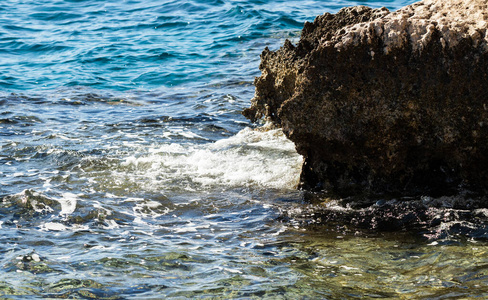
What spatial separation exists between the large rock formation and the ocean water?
325 millimetres

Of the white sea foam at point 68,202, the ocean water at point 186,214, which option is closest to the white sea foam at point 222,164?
the ocean water at point 186,214

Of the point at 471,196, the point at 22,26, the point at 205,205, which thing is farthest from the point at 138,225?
the point at 22,26

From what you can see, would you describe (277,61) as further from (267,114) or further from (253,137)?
(253,137)

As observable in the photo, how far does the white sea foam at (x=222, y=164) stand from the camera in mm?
6520

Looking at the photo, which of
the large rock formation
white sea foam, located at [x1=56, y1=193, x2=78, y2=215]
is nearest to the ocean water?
white sea foam, located at [x1=56, y1=193, x2=78, y2=215]

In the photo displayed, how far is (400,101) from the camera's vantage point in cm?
504

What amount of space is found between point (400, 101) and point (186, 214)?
91.1 inches

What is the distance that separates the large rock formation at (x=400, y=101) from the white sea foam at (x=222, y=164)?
0.95 meters

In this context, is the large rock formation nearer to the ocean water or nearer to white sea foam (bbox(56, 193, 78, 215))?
the ocean water

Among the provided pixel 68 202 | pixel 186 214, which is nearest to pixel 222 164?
pixel 186 214

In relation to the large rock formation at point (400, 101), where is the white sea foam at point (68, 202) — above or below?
below

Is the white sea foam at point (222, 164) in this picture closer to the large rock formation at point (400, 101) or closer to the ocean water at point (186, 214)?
the ocean water at point (186, 214)

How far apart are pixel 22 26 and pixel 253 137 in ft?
38.6

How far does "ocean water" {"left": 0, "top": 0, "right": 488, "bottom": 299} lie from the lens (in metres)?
4.02
